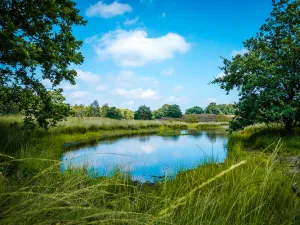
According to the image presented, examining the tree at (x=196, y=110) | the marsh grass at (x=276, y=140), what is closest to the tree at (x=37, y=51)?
the marsh grass at (x=276, y=140)

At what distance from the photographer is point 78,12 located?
7320mm

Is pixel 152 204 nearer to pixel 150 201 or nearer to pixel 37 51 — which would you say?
pixel 150 201

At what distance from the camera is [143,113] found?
78.4m

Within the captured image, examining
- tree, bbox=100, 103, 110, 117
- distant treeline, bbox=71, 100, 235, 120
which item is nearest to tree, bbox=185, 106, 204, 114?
distant treeline, bbox=71, 100, 235, 120

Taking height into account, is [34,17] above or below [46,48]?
above

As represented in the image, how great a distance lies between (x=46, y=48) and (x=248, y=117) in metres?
8.34

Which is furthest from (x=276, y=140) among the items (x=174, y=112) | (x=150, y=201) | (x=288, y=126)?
(x=174, y=112)

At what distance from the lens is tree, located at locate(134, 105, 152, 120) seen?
77.3 m

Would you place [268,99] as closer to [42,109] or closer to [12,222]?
[42,109]

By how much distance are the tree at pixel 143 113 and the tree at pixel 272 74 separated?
6642 cm

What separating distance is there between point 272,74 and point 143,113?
69139 mm

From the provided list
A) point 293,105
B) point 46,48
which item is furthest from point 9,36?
point 293,105

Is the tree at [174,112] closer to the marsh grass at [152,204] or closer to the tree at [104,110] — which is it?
the tree at [104,110]

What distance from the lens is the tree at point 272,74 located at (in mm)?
9258
